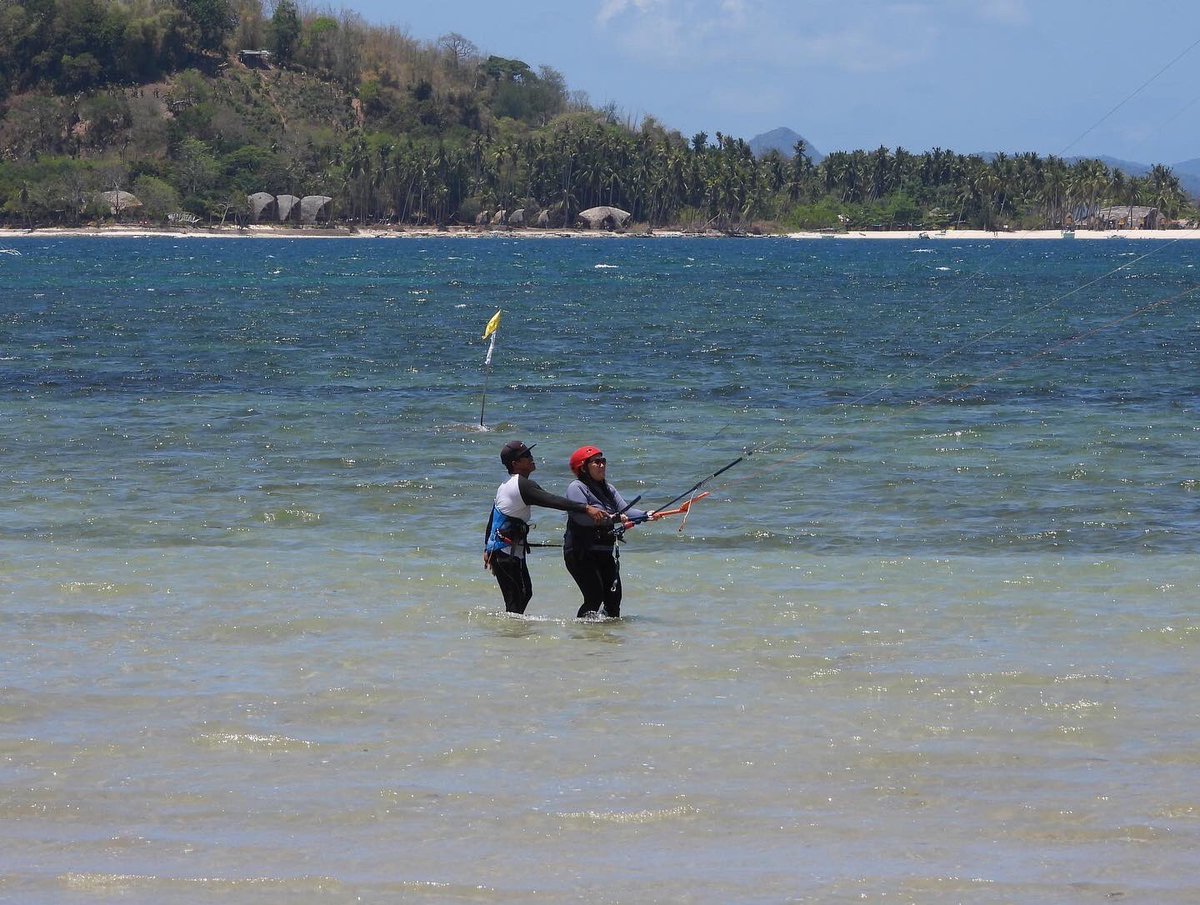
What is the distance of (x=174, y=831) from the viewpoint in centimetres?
725

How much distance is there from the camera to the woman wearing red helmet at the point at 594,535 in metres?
11.7

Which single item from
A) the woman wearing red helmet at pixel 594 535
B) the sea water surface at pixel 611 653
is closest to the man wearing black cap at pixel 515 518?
the woman wearing red helmet at pixel 594 535

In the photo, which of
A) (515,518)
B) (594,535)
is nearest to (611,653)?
(594,535)

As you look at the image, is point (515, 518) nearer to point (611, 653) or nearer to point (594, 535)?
point (594, 535)

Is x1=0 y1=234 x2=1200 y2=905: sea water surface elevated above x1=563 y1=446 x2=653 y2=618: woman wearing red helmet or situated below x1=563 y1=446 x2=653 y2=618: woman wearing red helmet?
below

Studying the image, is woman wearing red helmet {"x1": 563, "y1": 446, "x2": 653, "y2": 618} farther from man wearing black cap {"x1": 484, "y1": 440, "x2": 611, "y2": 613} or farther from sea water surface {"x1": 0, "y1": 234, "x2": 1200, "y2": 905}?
sea water surface {"x1": 0, "y1": 234, "x2": 1200, "y2": 905}

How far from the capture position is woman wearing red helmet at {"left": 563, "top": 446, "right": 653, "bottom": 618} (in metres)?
11.7

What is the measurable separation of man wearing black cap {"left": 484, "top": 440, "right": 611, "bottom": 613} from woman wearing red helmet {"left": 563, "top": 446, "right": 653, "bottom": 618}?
128 mm

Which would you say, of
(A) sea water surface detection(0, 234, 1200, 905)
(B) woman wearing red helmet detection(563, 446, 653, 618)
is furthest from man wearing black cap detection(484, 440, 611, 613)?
(A) sea water surface detection(0, 234, 1200, 905)

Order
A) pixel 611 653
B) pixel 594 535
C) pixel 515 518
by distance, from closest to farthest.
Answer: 1. pixel 611 653
2. pixel 594 535
3. pixel 515 518

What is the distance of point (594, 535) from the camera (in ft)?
38.7

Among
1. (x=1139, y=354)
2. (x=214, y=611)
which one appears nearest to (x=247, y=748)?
(x=214, y=611)

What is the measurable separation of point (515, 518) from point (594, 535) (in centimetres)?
60

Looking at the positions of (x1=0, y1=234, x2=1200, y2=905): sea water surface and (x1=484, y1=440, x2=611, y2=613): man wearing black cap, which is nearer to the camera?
(x1=0, y1=234, x2=1200, y2=905): sea water surface
